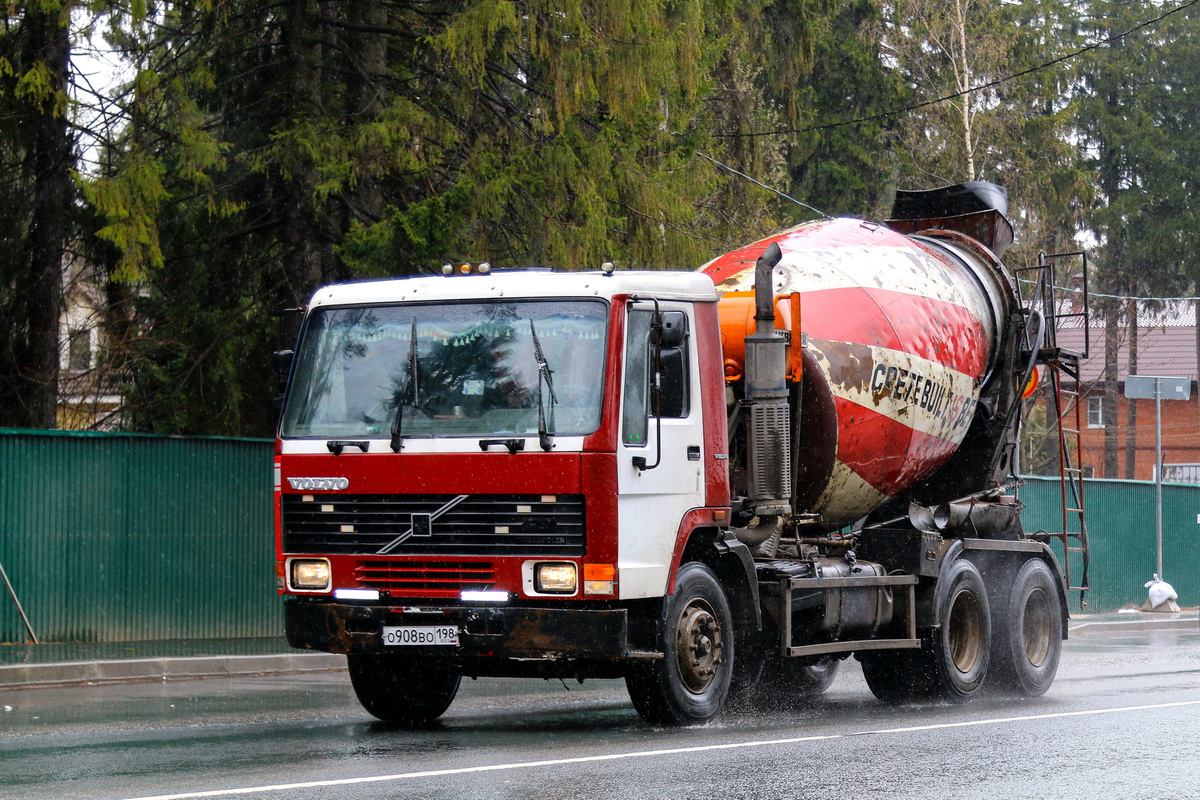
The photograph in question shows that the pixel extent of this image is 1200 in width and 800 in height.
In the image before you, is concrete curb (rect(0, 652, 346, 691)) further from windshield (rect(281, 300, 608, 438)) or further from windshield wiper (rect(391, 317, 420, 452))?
windshield wiper (rect(391, 317, 420, 452))

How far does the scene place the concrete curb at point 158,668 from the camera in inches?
509

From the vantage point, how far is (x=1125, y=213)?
147ft

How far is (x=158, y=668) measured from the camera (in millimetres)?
13844

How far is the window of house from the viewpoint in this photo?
18.2m

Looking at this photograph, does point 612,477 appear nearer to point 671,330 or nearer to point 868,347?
point 671,330

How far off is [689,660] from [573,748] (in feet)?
3.80

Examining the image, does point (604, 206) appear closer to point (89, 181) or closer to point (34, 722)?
point (89, 181)

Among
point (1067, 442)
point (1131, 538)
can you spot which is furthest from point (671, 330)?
point (1131, 538)

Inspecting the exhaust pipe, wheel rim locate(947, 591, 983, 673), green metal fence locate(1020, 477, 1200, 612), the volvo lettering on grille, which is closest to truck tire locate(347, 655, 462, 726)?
the volvo lettering on grille

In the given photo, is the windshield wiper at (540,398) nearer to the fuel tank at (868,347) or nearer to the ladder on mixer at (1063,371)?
the fuel tank at (868,347)

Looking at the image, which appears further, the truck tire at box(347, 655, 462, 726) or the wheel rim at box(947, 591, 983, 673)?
the wheel rim at box(947, 591, 983, 673)

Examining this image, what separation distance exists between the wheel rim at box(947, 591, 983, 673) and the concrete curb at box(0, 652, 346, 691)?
594 cm

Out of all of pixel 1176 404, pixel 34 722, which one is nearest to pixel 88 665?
pixel 34 722

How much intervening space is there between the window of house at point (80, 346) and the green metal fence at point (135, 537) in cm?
Result: 259
